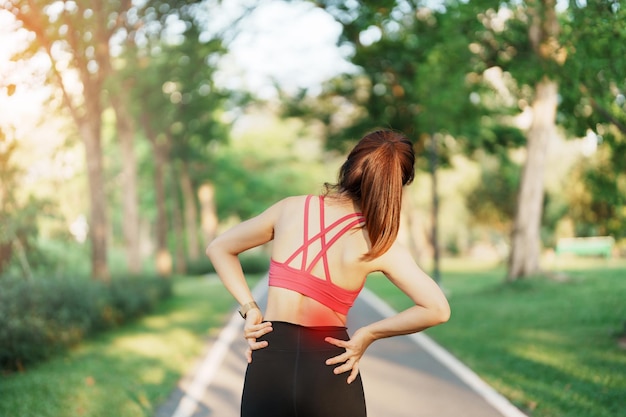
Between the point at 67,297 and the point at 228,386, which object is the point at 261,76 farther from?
the point at 228,386

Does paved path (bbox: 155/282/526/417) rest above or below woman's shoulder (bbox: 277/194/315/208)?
below

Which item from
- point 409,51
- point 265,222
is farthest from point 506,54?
point 265,222

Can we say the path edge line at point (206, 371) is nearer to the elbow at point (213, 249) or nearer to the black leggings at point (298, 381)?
the elbow at point (213, 249)

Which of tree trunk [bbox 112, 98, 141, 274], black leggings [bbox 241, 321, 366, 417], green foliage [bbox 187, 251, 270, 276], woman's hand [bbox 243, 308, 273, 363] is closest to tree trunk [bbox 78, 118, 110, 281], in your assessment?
tree trunk [bbox 112, 98, 141, 274]

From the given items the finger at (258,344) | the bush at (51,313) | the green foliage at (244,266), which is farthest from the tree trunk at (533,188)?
the green foliage at (244,266)

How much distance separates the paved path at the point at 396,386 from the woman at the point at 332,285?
4827mm

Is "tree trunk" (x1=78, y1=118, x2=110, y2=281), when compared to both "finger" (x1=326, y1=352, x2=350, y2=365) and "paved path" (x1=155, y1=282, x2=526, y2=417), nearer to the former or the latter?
"paved path" (x1=155, y1=282, x2=526, y2=417)

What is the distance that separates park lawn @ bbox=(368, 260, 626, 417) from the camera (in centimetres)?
823

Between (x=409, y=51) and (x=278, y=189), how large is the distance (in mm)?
31387

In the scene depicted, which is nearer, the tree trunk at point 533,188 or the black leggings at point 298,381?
the black leggings at point 298,381

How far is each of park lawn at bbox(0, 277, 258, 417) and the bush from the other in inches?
9.4

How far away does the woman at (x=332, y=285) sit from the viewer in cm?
297

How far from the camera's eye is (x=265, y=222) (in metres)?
3.18

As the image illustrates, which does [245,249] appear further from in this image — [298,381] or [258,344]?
[298,381]
